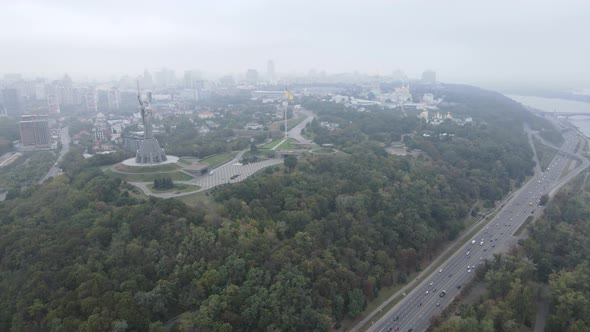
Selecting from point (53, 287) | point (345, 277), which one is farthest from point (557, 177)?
point (53, 287)

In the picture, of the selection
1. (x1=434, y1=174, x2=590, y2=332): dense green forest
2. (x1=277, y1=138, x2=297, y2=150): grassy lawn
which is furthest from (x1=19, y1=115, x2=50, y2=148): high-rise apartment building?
(x1=434, y1=174, x2=590, y2=332): dense green forest

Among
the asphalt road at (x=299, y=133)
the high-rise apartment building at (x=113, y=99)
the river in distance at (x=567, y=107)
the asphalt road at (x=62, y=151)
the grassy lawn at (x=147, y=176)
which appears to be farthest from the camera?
the high-rise apartment building at (x=113, y=99)

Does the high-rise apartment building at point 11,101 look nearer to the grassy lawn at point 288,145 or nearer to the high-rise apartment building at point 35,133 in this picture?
the high-rise apartment building at point 35,133

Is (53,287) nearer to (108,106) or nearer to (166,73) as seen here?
(108,106)

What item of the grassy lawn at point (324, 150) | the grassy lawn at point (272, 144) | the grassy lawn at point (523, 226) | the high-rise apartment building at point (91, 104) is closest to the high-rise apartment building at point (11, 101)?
the high-rise apartment building at point (91, 104)

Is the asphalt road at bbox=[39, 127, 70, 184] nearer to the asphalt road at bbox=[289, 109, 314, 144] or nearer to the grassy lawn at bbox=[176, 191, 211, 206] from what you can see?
the grassy lawn at bbox=[176, 191, 211, 206]

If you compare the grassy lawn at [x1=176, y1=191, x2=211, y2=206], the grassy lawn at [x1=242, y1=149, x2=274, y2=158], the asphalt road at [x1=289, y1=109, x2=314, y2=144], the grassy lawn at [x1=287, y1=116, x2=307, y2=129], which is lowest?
the grassy lawn at [x1=176, y1=191, x2=211, y2=206]
